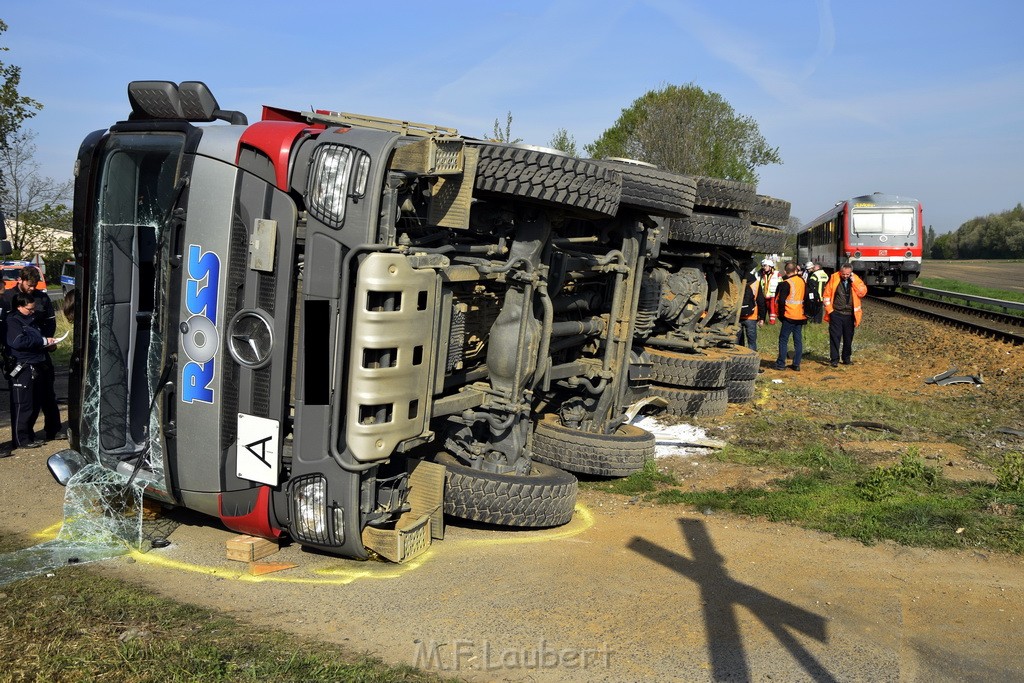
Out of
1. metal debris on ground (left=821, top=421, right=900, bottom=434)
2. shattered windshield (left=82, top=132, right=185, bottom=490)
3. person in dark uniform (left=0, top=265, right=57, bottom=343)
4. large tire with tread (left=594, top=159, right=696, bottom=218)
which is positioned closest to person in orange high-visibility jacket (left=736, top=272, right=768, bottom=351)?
metal debris on ground (left=821, top=421, right=900, bottom=434)

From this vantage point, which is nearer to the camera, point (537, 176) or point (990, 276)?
point (537, 176)

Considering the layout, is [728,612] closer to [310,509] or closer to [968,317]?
[310,509]

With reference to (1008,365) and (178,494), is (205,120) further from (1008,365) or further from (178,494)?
(1008,365)

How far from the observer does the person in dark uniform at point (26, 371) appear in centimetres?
720

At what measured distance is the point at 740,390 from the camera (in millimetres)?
10398

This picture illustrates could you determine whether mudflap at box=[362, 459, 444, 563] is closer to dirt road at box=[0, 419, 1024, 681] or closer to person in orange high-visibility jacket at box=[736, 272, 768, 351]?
dirt road at box=[0, 419, 1024, 681]

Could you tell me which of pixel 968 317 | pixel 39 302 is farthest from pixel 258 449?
pixel 968 317

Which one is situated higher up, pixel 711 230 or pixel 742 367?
pixel 711 230

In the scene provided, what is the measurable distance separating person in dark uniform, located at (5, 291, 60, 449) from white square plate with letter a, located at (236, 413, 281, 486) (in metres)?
3.90

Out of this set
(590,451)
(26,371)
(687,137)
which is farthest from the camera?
(687,137)

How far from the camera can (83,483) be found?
491 cm

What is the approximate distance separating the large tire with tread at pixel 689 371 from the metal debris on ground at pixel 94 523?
571 cm

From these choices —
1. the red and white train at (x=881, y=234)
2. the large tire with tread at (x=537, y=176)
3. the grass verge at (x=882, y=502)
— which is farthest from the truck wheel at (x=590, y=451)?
the red and white train at (x=881, y=234)

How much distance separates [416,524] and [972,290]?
107 ft
